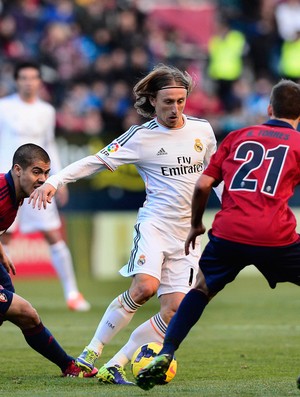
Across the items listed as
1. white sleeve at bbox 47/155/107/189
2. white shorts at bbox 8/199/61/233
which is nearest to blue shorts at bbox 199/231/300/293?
white sleeve at bbox 47/155/107/189

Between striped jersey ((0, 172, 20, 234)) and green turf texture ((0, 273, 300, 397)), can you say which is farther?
striped jersey ((0, 172, 20, 234))

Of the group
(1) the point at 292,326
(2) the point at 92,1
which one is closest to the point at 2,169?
(1) the point at 292,326

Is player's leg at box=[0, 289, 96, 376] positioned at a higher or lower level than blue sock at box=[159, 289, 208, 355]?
lower

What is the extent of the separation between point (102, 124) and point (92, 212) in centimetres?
195

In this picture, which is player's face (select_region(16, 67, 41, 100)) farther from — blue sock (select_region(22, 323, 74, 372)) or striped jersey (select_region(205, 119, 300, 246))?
striped jersey (select_region(205, 119, 300, 246))

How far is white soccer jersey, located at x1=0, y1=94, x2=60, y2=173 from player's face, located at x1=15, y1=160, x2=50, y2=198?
5.16 meters

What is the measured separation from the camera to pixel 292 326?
35.5 ft

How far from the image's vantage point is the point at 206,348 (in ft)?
30.8

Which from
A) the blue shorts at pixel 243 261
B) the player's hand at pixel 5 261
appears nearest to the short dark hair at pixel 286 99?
the blue shorts at pixel 243 261

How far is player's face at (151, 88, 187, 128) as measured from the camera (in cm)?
774

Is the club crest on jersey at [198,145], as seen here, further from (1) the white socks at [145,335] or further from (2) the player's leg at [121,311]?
(1) the white socks at [145,335]

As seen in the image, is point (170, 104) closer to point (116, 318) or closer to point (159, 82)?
point (159, 82)

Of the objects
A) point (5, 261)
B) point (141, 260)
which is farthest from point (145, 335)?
point (5, 261)

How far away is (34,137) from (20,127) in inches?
8.2
